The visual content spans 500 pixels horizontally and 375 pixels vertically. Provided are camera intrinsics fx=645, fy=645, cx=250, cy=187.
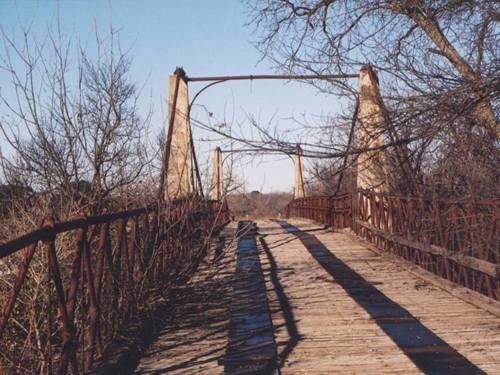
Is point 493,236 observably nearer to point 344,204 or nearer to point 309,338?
point 309,338

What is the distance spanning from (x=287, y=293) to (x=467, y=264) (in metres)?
2.16

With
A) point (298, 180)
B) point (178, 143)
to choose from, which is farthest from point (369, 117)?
point (298, 180)

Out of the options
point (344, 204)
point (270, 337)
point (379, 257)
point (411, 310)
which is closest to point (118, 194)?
point (270, 337)

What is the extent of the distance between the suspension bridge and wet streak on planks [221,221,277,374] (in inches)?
0.8

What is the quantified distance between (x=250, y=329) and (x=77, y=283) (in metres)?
2.25

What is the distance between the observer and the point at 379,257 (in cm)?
1137

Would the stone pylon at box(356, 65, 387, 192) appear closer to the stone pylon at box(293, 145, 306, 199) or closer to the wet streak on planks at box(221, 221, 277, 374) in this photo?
the wet streak on planks at box(221, 221, 277, 374)

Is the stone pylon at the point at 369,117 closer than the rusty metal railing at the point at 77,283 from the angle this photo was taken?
No

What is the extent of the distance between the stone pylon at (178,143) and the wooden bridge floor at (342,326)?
1.28 metres

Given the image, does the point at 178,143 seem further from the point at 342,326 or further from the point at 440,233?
the point at 342,326

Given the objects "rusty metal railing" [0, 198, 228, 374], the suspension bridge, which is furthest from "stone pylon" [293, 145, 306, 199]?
"rusty metal railing" [0, 198, 228, 374]

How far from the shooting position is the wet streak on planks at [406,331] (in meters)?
4.80

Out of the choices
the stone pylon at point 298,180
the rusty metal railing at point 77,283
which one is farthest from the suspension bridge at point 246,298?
the stone pylon at point 298,180

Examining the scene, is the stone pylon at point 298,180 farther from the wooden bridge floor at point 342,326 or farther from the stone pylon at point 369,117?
the stone pylon at point 369,117
